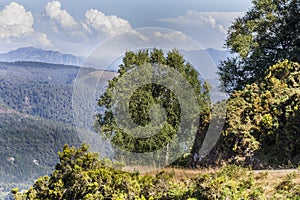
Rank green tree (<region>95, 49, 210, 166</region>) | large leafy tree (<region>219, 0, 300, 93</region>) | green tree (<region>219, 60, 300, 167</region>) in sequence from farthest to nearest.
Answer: large leafy tree (<region>219, 0, 300, 93</region>)
green tree (<region>95, 49, 210, 166</region>)
green tree (<region>219, 60, 300, 167</region>)

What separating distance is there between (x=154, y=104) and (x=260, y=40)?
28.8ft

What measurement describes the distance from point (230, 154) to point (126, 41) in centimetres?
741

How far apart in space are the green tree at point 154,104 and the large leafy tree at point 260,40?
4.03m

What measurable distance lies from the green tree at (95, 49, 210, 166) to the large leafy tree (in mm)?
4026

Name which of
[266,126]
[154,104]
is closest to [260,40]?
[154,104]

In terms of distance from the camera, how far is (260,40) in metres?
25.3

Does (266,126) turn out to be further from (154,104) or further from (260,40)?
(260,40)

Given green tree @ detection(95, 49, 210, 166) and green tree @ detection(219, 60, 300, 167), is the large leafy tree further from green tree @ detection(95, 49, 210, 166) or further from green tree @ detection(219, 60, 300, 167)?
green tree @ detection(219, 60, 300, 167)

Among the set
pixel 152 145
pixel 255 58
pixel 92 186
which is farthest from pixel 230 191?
pixel 255 58

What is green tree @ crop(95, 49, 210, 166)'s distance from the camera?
20.9 meters

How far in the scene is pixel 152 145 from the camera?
21.3m

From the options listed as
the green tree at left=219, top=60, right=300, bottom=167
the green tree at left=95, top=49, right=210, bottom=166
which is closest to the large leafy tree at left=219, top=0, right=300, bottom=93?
the green tree at left=95, top=49, right=210, bottom=166

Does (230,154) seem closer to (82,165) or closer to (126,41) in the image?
(82,165)

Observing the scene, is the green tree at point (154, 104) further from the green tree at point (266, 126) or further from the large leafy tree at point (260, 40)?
the green tree at point (266, 126)
